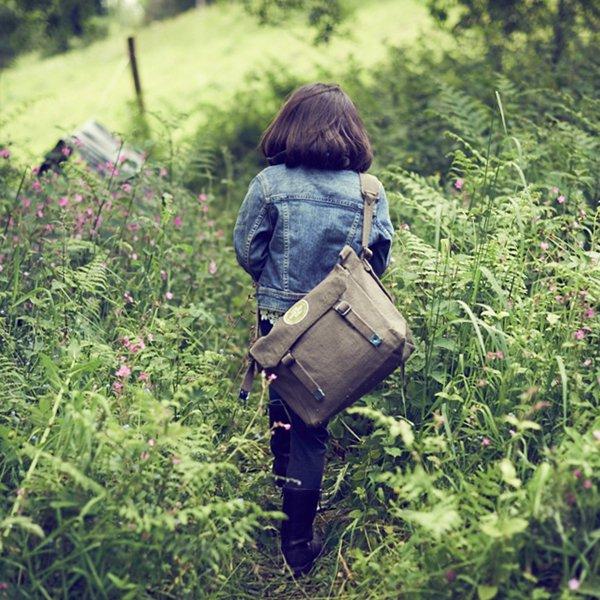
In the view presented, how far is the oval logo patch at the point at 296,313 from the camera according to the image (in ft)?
10.3

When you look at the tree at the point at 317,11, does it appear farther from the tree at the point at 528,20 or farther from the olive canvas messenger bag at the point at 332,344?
the olive canvas messenger bag at the point at 332,344

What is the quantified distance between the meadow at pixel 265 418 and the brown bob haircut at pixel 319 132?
80 cm

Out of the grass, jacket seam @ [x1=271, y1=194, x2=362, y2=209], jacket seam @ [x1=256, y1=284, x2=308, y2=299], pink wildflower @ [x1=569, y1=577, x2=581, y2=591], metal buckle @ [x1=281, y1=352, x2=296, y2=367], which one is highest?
jacket seam @ [x1=271, y1=194, x2=362, y2=209]

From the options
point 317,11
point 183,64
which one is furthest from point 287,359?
point 183,64

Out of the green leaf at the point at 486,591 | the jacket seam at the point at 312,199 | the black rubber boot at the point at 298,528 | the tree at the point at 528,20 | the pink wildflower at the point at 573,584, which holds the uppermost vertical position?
the jacket seam at the point at 312,199

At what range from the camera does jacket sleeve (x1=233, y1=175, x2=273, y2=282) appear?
334 cm

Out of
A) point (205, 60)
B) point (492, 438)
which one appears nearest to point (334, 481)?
point (492, 438)

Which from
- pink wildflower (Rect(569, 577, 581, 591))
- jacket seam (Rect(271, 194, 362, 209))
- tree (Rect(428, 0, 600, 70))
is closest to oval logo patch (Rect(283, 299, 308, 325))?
jacket seam (Rect(271, 194, 362, 209))

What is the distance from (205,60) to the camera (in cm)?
1781

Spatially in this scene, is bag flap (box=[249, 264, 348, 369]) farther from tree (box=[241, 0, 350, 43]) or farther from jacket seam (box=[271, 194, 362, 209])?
tree (box=[241, 0, 350, 43])

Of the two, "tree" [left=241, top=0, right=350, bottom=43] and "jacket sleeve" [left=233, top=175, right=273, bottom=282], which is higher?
"jacket sleeve" [left=233, top=175, right=273, bottom=282]

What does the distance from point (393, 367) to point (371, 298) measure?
0.28m

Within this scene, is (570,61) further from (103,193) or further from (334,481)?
(334,481)

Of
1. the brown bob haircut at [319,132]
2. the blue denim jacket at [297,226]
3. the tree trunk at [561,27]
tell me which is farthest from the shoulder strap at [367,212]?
the tree trunk at [561,27]
